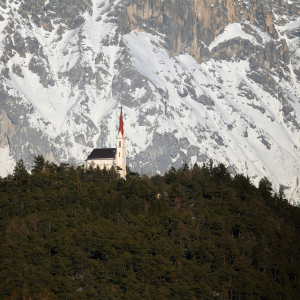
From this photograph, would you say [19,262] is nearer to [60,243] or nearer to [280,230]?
[60,243]

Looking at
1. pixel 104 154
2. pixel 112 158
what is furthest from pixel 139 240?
pixel 104 154

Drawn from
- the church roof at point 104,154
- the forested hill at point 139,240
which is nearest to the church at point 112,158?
the church roof at point 104,154

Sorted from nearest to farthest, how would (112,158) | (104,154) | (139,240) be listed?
(139,240) → (112,158) → (104,154)

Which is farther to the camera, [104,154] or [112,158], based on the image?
[104,154]

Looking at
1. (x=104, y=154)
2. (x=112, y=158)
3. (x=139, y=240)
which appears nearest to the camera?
(x=139, y=240)

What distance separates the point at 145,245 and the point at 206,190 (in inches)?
1332

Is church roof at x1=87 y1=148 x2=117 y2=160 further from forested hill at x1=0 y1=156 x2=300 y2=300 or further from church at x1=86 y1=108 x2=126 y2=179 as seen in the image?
forested hill at x1=0 y1=156 x2=300 y2=300

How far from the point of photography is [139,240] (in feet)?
434

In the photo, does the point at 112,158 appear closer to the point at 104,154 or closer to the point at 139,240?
the point at 104,154

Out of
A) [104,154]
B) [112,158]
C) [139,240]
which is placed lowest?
[139,240]

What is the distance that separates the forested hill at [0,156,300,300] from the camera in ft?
392

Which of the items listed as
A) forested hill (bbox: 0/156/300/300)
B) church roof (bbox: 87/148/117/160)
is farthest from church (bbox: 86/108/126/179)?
forested hill (bbox: 0/156/300/300)

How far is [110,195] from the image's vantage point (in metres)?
152

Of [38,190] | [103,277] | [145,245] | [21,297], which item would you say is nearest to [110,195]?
[38,190]
